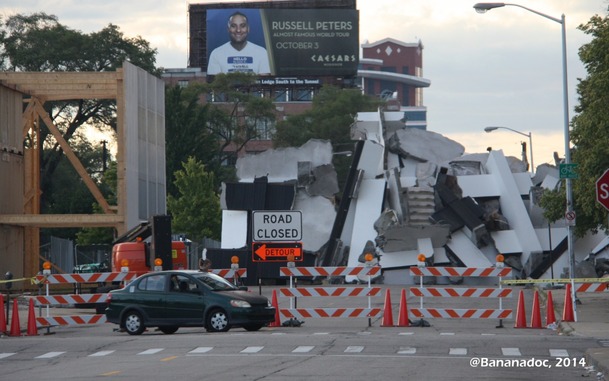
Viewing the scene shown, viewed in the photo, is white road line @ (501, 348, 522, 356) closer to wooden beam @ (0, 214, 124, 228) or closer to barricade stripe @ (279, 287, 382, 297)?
barricade stripe @ (279, 287, 382, 297)

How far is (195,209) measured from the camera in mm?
76000

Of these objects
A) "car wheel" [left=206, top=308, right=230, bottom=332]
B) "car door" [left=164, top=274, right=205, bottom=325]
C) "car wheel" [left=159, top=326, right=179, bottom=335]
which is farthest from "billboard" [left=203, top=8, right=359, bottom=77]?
"car wheel" [left=206, top=308, right=230, bottom=332]

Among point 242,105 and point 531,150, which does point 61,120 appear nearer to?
point 242,105

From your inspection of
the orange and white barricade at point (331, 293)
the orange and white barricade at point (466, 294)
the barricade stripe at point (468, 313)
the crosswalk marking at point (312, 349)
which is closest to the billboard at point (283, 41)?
the orange and white barricade at point (331, 293)

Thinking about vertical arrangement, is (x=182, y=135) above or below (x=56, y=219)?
above

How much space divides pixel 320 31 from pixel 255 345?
93024 mm

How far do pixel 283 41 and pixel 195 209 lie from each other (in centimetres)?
4234

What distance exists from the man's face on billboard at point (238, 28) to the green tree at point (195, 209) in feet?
130

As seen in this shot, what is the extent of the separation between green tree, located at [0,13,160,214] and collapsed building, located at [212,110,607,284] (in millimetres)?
25224

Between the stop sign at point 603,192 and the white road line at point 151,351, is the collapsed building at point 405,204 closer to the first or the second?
the white road line at point 151,351

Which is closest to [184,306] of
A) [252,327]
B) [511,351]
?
[252,327]

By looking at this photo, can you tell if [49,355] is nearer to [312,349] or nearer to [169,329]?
[312,349]

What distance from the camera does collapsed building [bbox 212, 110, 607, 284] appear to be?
58125 millimetres

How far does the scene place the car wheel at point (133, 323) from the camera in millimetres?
26203
